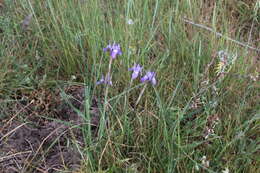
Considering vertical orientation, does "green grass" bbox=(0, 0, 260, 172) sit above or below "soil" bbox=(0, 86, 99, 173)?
above

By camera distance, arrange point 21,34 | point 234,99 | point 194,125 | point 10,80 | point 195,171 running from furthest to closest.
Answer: point 21,34, point 10,80, point 234,99, point 194,125, point 195,171

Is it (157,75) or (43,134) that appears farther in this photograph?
(157,75)

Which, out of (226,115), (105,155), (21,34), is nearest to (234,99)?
(226,115)

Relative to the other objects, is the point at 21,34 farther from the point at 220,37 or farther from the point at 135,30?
the point at 220,37

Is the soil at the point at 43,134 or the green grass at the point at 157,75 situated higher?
the green grass at the point at 157,75
